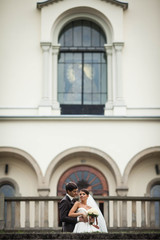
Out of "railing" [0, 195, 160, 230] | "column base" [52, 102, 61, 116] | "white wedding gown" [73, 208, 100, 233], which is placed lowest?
"white wedding gown" [73, 208, 100, 233]

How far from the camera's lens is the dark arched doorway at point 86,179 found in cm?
2165

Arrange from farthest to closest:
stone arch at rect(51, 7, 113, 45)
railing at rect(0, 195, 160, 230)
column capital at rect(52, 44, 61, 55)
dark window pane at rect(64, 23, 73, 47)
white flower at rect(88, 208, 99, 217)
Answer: dark window pane at rect(64, 23, 73, 47) < stone arch at rect(51, 7, 113, 45) < column capital at rect(52, 44, 61, 55) < railing at rect(0, 195, 160, 230) < white flower at rect(88, 208, 99, 217)

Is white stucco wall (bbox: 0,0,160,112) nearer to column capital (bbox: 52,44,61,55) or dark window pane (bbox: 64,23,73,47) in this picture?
column capital (bbox: 52,44,61,55)

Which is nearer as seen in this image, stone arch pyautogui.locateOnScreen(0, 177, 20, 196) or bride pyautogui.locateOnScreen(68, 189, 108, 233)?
bride pyautogui.locateOnScreen(68, 189, 108, 233)

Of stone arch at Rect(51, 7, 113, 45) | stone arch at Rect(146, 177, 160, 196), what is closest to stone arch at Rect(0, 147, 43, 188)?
stone arch at Rect(146, 177, 160, 196)

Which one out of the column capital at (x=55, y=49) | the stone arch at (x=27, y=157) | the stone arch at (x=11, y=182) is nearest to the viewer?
the stone arch at (x=27, y=157)

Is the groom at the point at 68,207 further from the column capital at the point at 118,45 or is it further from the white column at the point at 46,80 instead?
the column capital at the point at 118,45

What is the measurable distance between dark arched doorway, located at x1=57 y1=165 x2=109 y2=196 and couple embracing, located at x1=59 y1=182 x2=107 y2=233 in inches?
359

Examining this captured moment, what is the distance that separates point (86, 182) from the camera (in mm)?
21797

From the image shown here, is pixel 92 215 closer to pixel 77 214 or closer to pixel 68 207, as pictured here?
pixel 77 214

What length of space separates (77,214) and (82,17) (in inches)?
466

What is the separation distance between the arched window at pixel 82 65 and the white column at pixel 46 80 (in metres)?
0.72

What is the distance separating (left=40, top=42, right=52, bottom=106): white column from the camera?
21.7 m

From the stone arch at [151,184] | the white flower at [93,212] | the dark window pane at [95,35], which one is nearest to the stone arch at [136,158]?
the stone arch at [151,184]
